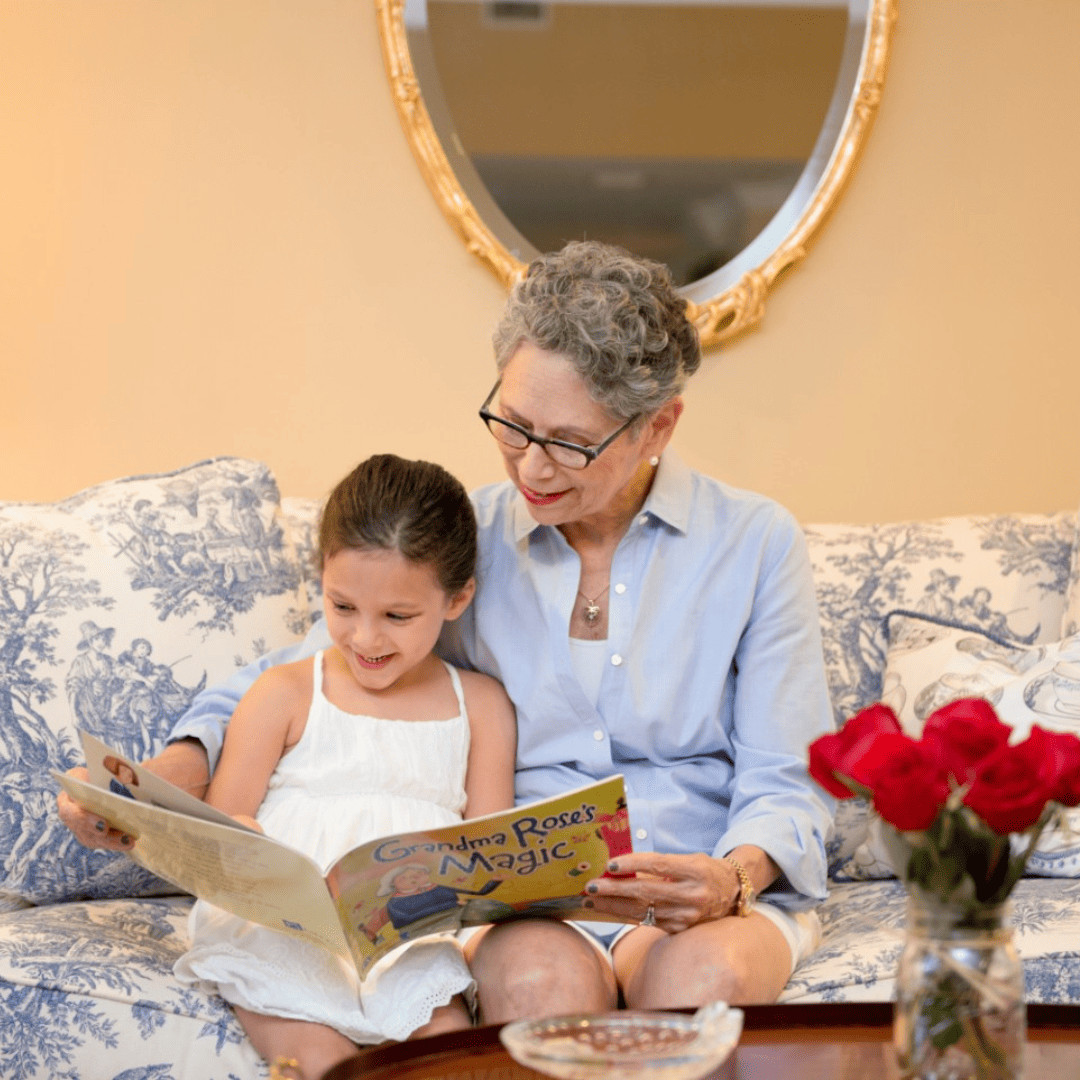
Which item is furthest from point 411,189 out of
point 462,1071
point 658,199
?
point 462,1071

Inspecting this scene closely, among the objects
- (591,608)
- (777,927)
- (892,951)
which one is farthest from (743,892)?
(591,608)

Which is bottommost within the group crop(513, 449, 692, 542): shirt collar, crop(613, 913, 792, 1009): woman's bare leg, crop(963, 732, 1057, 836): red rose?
crop(613, 913, 792, 1009): woman's bare leg

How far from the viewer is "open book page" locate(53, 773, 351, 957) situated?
1.19 m

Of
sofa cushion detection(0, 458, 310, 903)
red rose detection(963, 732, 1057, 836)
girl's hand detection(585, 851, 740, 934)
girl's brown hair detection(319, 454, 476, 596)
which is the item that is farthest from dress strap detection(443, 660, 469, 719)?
red rose detection(963, 732, 1057, 836)

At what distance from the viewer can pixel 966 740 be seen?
32.8 inches

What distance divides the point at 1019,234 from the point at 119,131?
1.74m

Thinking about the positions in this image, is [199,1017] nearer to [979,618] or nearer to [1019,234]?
[979,618]

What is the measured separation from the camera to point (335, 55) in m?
2.48

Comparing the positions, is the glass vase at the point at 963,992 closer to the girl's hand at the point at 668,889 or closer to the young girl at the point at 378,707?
the girl's hand at the point at 668,889

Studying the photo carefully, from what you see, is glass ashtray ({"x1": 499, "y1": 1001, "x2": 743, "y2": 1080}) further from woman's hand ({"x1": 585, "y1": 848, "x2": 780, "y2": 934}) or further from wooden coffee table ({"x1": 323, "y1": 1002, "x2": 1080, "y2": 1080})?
woman's hand ({"x1": 585, "y1": 848, "x2": 780, "y2": 934})

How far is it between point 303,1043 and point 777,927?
21.2 inches

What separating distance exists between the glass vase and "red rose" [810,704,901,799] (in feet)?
0.28

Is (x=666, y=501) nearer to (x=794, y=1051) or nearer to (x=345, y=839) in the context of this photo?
(x=345, y=839)

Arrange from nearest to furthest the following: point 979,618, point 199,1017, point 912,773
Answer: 1. point 912,773
2. point 199,1017
3. point 979,618
